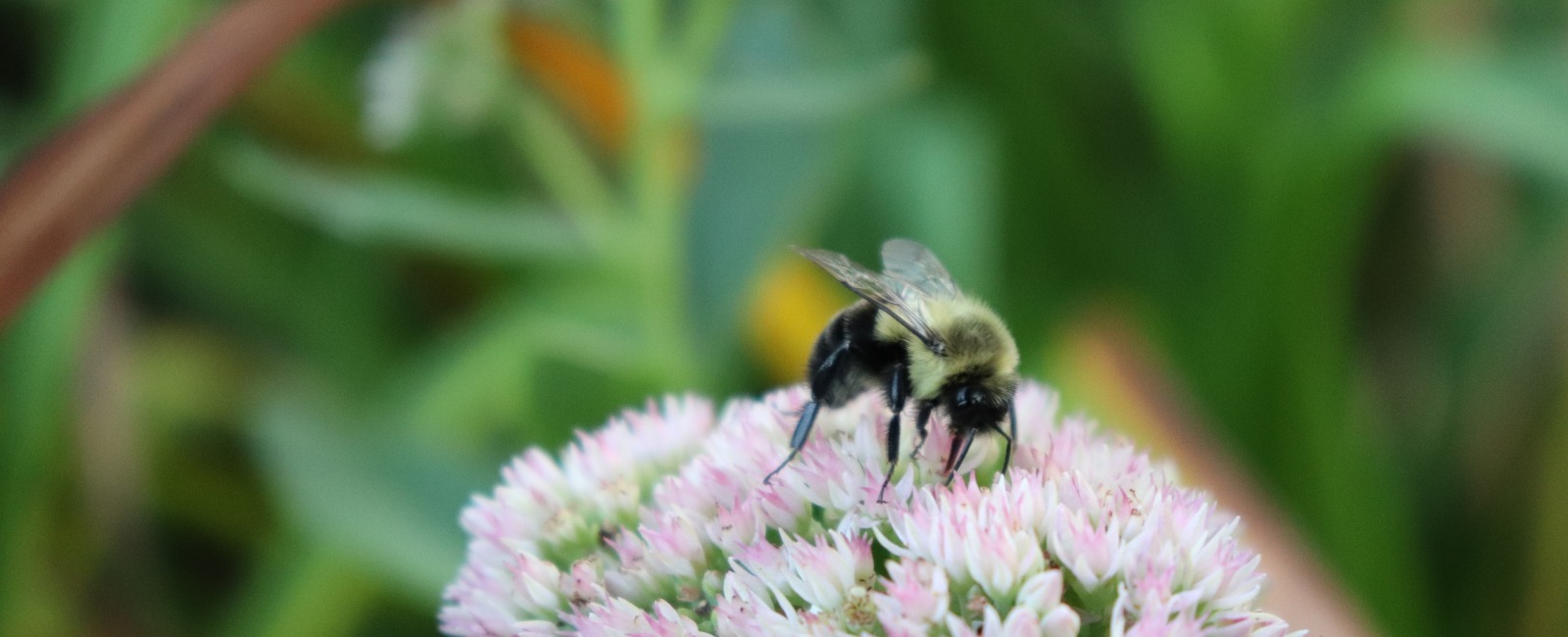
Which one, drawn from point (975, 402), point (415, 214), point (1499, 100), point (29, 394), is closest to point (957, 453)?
→ point (975, 402)

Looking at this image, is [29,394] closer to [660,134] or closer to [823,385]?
[660,134]

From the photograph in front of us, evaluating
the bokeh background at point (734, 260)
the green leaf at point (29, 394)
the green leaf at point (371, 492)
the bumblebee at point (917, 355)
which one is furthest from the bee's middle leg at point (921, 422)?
the green leaf at point (29, 394)

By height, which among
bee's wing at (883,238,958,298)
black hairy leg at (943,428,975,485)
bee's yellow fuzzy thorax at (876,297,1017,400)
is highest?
bee's wing at (883,238,958,298)

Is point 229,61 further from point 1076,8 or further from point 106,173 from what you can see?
point 1076,8

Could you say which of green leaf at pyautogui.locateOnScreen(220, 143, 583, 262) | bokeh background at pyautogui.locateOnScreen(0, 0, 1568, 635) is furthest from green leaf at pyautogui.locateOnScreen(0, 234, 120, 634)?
green leaf at pyautogui.locateOnScreen(220, 143, 583, 262)

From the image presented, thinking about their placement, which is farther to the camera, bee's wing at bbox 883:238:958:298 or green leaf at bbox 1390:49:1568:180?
green leaf at bbox 1390:49:1568:180

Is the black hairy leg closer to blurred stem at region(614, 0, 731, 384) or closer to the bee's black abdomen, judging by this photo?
the bee's black abdomen

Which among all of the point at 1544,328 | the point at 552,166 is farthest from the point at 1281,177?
the point at 552,166
